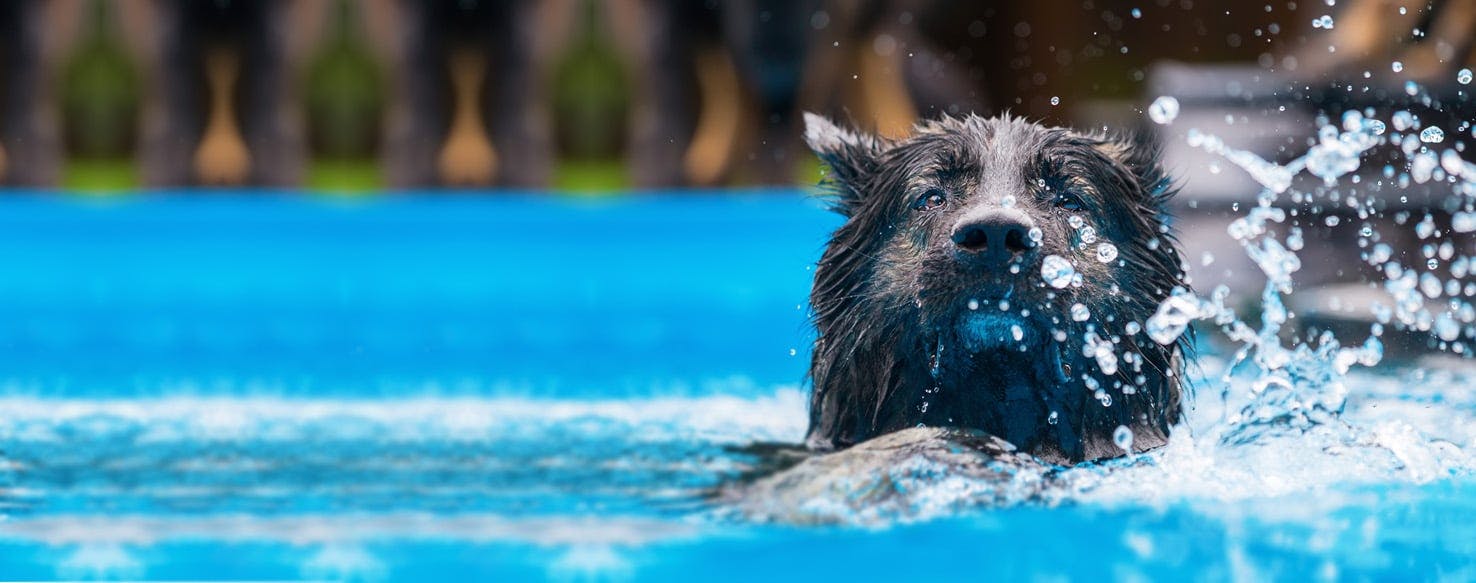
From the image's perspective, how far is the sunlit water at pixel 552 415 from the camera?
2537 mm

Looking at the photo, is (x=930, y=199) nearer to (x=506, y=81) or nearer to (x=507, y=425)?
(x=507, y=425)

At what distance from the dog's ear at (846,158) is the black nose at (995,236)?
552 millimetres

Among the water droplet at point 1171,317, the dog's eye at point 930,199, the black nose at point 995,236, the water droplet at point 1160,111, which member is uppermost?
the water droplet at point 1160,111

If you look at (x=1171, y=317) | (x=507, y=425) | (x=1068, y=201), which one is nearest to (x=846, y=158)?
(x=1068, y=201)

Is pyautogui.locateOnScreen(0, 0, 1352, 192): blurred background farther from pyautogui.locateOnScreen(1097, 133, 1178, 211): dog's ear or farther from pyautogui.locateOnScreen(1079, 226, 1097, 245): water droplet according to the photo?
pyautogui.locateOnScreen(1079, 226, 1097, 245): water droplet

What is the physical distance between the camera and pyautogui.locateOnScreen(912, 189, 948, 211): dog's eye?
10.8 feet

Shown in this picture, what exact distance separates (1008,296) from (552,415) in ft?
5.60

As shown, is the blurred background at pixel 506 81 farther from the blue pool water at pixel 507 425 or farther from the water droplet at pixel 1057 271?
the water droplet at pixel 1057 271

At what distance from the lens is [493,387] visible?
5125mm

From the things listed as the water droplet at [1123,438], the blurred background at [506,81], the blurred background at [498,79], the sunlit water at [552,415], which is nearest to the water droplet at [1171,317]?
the sunlit water at [552,415]

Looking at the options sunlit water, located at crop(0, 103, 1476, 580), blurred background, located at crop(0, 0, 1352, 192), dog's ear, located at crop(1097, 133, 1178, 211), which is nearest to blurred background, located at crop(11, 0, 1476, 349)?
blurred background, located at crop(0, 0, 1352, 192)

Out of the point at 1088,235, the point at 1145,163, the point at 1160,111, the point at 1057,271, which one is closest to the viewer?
the point at 1057,271

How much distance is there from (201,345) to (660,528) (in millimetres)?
3640

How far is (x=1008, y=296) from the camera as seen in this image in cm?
305
